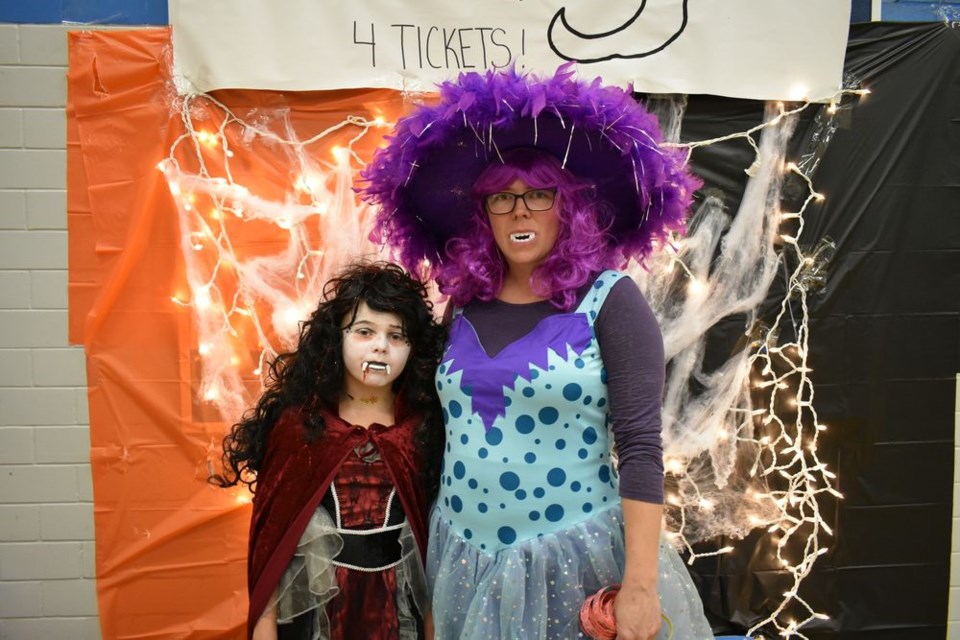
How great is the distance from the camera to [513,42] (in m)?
1.87

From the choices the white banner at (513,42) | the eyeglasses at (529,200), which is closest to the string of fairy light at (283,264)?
the white banner at (513,42)

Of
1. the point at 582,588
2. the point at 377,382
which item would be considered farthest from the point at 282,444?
the point at 582,588

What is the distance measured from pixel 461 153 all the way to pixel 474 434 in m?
0.57

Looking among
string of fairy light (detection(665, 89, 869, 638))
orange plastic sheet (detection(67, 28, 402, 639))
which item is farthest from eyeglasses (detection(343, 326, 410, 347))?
string of fairy light (detection(665, 89, 869, 638))

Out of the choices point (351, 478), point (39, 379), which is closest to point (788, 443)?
point (351, 478)

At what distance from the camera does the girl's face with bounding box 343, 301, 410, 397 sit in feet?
4.45

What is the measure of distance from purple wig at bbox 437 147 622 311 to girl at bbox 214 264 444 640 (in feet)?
0.60

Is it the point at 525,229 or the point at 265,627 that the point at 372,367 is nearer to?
the point at 525,229

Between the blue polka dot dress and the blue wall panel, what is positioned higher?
the blue wall panel

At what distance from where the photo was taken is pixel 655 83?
6.21 ft

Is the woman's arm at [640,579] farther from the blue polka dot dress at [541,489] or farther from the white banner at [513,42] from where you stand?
the white banner at [513,42]

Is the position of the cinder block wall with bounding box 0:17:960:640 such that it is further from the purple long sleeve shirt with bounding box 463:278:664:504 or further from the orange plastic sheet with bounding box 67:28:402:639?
→ the purple long sleeve shirt with bounding box 463:278:664:504

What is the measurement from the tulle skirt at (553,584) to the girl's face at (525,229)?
20.6 inches

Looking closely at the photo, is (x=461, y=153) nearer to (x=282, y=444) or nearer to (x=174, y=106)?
(x=282, y=444)
